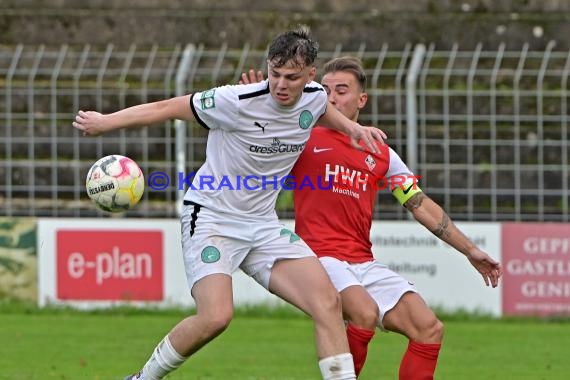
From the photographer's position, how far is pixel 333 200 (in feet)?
27.5

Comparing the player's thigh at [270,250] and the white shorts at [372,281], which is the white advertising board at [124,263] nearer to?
the white shorts at [372,281]

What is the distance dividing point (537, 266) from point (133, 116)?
7.64 m

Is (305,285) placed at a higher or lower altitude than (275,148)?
lower

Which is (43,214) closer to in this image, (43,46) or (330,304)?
(43,46)

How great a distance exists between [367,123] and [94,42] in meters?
4.31

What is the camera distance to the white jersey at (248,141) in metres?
7.75

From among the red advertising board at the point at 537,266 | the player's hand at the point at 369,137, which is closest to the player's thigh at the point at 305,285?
the player's hand at the point at 369,137

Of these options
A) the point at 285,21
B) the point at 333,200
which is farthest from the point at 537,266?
the point at 333,200

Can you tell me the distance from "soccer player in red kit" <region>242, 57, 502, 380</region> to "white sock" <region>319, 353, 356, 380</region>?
0.63 metres

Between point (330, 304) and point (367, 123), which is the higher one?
point (367, 123)

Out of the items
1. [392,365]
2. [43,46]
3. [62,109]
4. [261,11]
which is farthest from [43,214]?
[392,365]

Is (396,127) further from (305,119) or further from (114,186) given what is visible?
(114,186)

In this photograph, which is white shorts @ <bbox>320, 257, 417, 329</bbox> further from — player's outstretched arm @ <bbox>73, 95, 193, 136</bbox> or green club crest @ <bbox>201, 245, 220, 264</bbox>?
player's outstretched arm @ <bbox>73, 95, 193, 136</bbox>

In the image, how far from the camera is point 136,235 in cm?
1476
